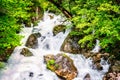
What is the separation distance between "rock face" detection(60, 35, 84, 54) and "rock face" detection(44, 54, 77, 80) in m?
1.75

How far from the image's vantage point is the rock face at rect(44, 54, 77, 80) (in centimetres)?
1552

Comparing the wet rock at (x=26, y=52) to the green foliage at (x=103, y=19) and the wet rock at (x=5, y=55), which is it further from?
the green foliage at (x=103, y=19)

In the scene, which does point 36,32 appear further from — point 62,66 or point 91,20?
point 91,20

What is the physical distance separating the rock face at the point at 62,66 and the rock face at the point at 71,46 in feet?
5.73

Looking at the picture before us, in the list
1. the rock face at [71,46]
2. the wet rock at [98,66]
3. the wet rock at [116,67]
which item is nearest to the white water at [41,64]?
the wet rock at [98,66]

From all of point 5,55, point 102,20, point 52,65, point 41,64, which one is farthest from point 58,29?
point 102,20

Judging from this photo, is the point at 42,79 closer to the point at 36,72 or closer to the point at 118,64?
the point at 36,72

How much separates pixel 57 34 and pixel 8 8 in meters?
8.11

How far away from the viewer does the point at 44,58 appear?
17.3 metres

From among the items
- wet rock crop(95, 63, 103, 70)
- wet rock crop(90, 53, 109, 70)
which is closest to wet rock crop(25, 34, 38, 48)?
wet rock crop(90, 53, 109, 70)

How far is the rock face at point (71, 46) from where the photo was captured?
60.5 ft

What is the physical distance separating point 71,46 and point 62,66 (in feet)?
9.91

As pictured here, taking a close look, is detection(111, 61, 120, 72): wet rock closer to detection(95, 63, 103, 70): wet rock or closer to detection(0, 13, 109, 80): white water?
detection(0, 13, 109, 80): white water

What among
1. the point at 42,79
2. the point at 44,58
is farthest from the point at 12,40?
the point at 44,58
